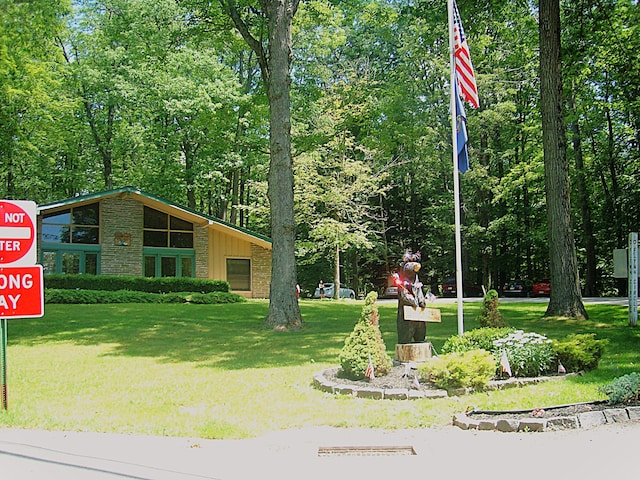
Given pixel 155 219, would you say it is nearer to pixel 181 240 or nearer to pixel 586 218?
pixel 181 240

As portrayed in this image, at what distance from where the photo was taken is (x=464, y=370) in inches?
319

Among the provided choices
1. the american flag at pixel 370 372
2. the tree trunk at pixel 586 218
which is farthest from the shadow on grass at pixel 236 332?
the tree trunk at pixel 586 218

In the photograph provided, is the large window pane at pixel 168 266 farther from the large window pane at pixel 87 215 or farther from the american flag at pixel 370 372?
the american flag at pixel 370 372

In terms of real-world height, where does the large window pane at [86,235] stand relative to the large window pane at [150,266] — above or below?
above

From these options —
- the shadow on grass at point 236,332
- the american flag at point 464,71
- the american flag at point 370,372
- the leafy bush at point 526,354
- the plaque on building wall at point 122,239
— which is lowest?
the shadow on grass at point 236,332

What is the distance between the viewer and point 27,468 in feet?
18.6

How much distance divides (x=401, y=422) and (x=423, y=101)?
3899 cm

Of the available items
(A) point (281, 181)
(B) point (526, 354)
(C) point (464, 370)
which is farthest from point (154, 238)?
(C) point (464, 370)

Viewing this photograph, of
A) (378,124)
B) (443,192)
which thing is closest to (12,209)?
(378,124)

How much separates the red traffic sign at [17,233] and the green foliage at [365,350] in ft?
14.9

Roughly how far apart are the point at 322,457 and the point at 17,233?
480 cm

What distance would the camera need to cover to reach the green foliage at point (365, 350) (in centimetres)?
907

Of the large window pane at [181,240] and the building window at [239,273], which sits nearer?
the large window pane at [181,240]

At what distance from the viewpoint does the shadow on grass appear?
12.4 meters
